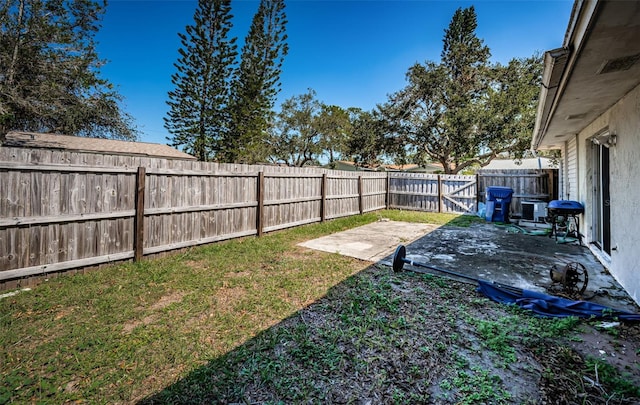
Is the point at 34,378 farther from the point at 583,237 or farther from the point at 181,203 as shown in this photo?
the point at 583,237

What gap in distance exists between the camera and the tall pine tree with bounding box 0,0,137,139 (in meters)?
9.23

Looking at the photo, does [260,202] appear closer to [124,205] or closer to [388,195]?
[124,205]

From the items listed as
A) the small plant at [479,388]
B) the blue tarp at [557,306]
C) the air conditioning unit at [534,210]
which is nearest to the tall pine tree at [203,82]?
the air conditioning unit at [534,210]

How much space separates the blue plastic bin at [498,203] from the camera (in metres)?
8.61

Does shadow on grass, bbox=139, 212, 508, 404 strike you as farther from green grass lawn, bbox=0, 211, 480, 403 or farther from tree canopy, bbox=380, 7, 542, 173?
tree canopy, bbox=380, 7, 542, 173

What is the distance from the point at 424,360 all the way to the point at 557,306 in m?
1.84

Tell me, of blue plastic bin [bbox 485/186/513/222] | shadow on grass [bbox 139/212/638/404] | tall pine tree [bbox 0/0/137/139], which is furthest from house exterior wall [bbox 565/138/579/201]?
tall pine tree [bbox 0/0/137/139]

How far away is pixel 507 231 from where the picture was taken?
7.25 m

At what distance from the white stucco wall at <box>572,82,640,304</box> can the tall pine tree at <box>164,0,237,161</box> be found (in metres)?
17.7

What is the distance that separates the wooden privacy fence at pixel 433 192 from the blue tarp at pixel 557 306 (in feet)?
27.5

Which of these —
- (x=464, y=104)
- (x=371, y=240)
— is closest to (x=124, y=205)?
(x=371, y=240)

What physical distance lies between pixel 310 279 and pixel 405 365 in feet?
6.34

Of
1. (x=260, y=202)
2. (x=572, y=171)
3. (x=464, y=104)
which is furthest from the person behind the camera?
(x=464, y=104)

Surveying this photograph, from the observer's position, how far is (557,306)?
2785mm
